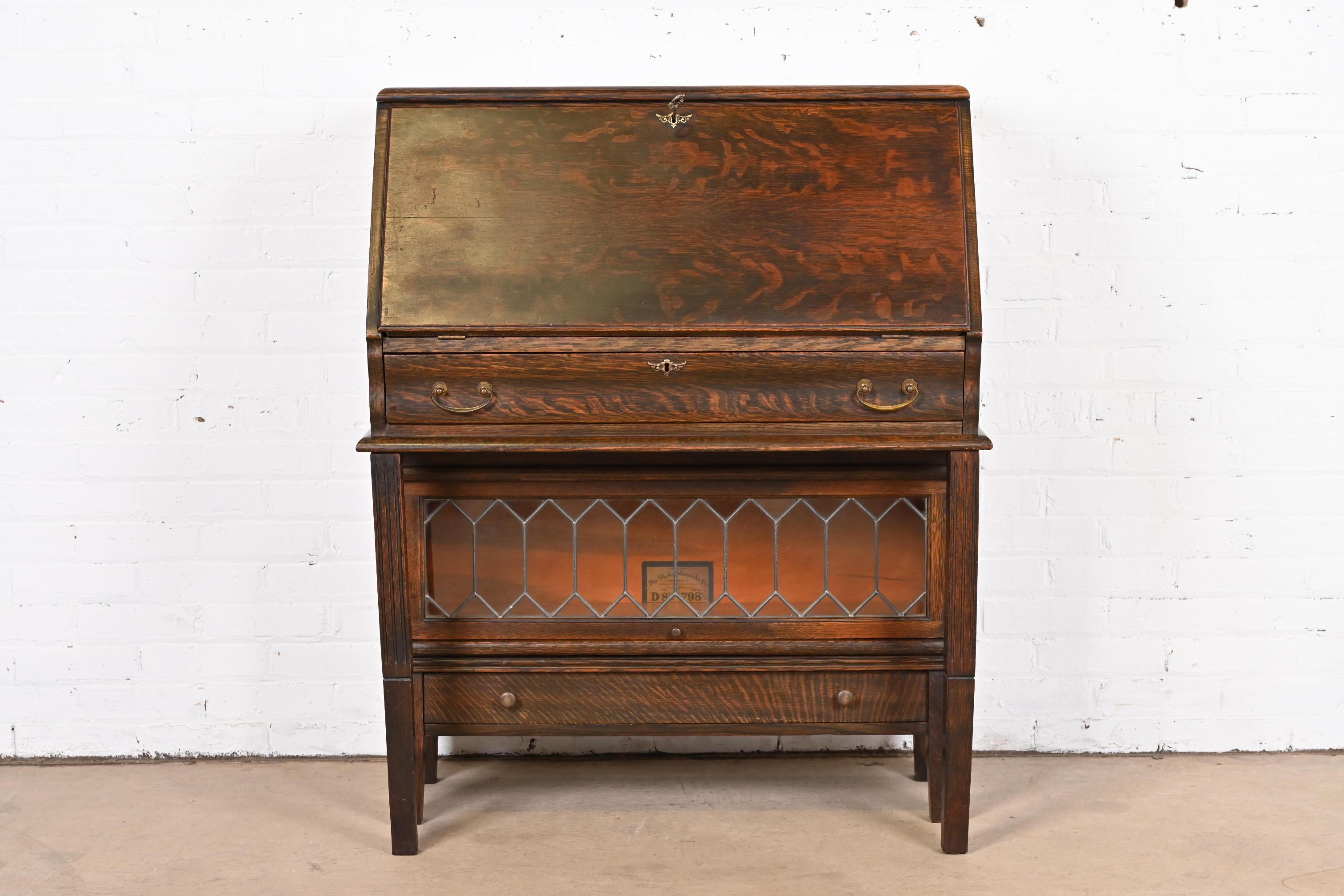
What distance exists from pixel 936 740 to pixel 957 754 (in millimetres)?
91

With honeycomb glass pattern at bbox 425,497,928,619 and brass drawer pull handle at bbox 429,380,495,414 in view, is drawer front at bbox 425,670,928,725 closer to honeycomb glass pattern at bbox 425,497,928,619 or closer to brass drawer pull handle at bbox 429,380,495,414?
honeycomb glass pattern at bbox 425,497,928,619

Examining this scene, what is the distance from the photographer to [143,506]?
2.98 metres

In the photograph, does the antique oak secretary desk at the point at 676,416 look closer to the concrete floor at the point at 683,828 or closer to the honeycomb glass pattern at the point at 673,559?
the honeycomb glass pattern at the point at 673,559

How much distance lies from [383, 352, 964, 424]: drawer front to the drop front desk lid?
6 centimetres

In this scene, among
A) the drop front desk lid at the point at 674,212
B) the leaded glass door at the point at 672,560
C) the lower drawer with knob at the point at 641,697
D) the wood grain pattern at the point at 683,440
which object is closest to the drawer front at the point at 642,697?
the lower drawer with knob at the point at 641,697

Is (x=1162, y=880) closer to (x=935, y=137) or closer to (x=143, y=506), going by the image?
(x=935, y=137)

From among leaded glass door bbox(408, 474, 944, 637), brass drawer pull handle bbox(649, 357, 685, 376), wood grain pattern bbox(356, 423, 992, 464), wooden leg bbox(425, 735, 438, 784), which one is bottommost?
wooden leg bbox(425, 735, 438, 784)

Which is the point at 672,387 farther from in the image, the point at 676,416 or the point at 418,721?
the point at 418,721

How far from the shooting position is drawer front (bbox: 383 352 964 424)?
2303mm

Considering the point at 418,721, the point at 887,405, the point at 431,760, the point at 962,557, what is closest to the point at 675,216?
the point at 887,405

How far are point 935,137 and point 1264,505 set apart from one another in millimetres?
1380

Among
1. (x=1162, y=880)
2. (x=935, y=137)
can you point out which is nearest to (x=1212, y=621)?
(x=1162, y=880)

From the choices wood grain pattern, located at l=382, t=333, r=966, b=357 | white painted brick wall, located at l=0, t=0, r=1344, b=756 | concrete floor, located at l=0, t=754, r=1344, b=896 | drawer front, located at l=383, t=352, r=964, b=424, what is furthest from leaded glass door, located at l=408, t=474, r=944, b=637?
white painted brick wall, located at l=0, t=0, r=1344, b=756

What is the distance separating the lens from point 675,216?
7.86ft
